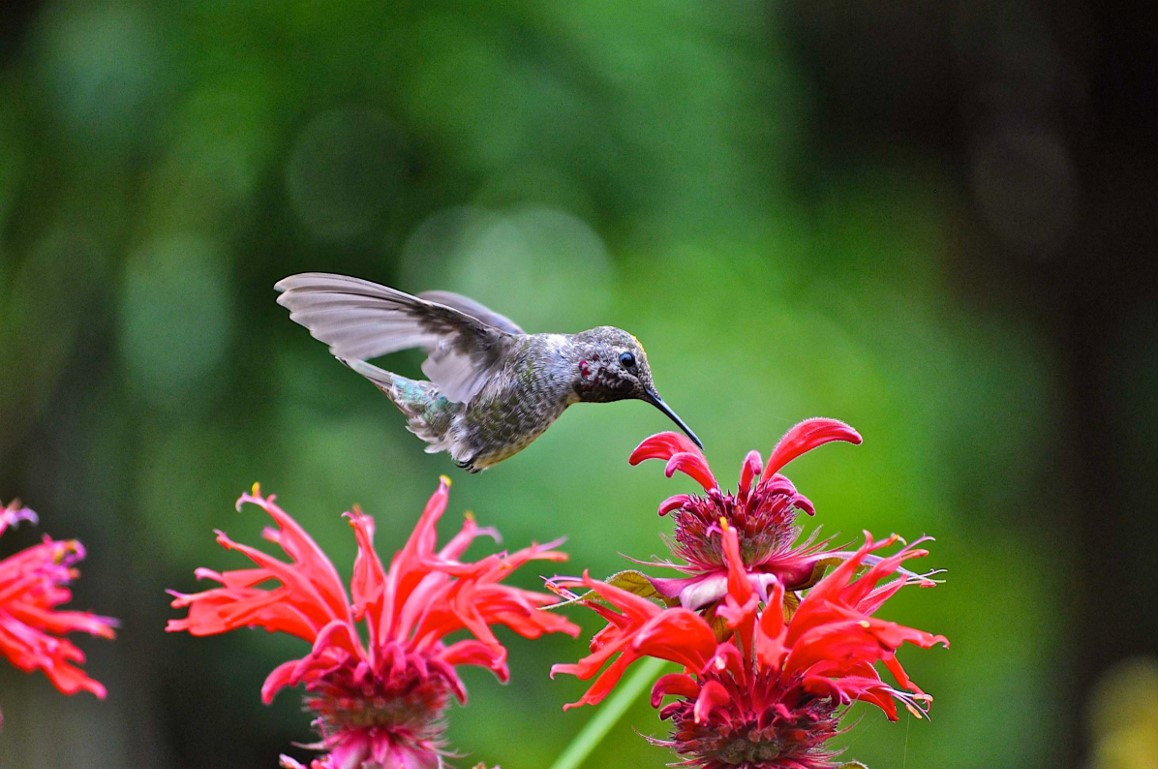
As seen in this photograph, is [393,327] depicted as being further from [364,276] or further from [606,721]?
[364,276]

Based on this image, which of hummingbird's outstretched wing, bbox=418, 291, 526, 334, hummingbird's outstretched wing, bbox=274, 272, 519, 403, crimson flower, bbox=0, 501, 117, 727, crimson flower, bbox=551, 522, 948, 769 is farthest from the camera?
hummingbird's outstretched wing, bbox=418, 291, 526, 334

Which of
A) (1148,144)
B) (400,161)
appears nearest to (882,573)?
(400,161)

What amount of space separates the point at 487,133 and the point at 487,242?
12.6 inches

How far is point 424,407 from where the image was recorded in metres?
2.03

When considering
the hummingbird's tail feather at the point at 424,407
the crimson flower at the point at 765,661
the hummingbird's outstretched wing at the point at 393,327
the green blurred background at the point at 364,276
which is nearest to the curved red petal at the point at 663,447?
the crimson flower at the point at 765,661

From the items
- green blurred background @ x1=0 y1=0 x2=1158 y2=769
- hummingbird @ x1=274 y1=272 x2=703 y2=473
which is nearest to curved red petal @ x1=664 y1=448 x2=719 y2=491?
hummingbird @ x1=274 y1=272 x2=703 y2=473

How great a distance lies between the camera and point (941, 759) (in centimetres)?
409

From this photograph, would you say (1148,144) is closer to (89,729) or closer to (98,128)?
(98,128)

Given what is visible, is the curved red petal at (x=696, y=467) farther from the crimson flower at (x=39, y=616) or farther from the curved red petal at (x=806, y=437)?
the crimson flower at (x=39, y=616)

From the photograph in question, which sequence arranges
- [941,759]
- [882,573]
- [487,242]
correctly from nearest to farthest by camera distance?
1. [882,573]
2. [487,242]
3. [941,759]

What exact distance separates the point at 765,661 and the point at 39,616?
3.14 feet

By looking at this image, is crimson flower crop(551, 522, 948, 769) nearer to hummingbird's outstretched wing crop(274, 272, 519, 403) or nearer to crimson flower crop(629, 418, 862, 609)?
crimson flower crop(629, 418, 862, 609)

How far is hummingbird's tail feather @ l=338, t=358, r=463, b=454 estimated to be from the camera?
199 cm

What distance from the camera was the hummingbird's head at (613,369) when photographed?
182cm
